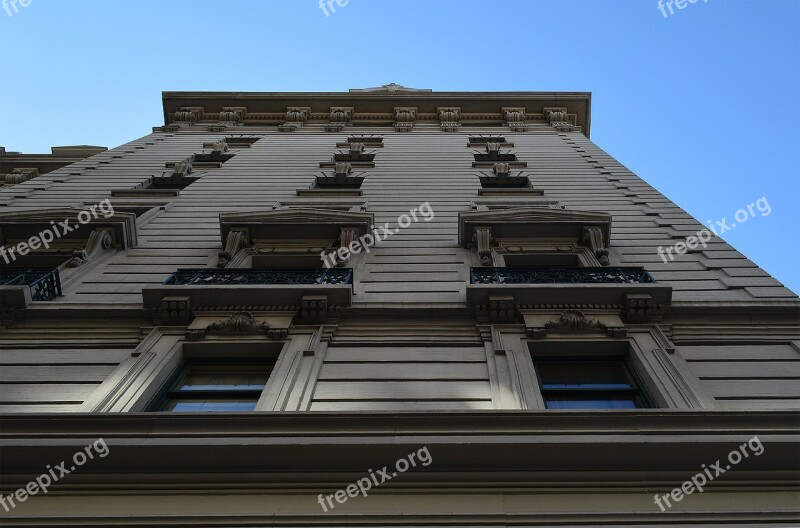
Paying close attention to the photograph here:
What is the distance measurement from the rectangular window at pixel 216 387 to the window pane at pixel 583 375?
4.70 meters

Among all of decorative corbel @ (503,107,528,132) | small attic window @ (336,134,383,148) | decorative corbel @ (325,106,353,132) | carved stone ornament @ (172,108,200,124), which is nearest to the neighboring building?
small attic window @ (336,134,383,148)

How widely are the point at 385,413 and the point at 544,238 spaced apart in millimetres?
8841

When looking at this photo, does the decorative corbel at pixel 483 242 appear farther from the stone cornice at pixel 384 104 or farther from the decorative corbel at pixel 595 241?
the stone cornice at pixel 384 104

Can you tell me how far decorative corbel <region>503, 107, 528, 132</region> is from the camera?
105 ft

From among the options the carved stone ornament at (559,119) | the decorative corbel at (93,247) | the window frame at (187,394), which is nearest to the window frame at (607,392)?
the window frame at (187,394)

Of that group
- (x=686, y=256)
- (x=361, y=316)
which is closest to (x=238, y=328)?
(x=361, y=316)

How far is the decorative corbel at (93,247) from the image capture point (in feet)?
46.5

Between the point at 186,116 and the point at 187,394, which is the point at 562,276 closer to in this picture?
the point at 187,394

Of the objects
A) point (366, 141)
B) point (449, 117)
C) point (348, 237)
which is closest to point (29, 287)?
point (348, 237)

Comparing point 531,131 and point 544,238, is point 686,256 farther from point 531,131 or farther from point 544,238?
point 531,131

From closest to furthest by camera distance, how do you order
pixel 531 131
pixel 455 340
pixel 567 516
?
pixel 567 516 → pixel 455 340 → pixel 531 131

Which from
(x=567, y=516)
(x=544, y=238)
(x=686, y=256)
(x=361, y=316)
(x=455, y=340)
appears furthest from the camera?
(x=544, y=238)

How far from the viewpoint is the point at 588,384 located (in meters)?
10.0

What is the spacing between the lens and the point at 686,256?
14.1m
